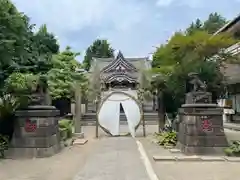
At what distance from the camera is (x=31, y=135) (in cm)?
1160

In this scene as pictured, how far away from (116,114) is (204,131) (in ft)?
29.7

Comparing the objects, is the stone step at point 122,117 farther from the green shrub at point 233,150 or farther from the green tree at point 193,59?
the green shrub at point 233,150

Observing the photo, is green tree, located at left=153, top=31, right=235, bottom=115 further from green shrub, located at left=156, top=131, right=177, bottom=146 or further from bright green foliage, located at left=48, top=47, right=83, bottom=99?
bright green foliage, located at left=48, top=47, right=83, bottom=99

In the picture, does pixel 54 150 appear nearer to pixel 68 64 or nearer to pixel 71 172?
pixel 71 172

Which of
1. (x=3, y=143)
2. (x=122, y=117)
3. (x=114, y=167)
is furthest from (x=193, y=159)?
(x=122, y=117)

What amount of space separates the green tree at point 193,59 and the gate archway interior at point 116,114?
11.9ft

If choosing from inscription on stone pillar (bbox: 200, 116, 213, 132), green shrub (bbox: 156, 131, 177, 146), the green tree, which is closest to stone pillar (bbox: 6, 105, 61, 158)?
inscription on stone pillar (bbox: 200, 116, 213, 132)

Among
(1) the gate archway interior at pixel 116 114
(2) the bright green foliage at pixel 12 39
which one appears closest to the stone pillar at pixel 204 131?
(2) the bright green foliage at pixel 12 39

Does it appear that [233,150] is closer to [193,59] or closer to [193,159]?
[193,159]

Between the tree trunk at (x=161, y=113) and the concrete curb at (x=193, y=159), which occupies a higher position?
the tree trunk at (x=161, y=113)

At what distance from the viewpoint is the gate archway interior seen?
20.4 meters

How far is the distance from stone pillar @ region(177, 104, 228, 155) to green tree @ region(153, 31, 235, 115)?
10.7 feet

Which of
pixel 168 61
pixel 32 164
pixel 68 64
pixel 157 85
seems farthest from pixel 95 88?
pixel 32 164

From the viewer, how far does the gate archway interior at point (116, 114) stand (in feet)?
66.8
